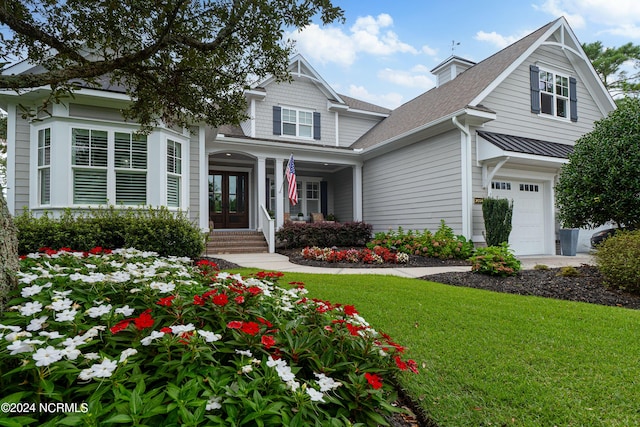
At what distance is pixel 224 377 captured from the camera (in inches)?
51.4

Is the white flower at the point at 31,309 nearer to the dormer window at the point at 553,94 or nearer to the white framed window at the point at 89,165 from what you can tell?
the white framed window at the point at 89,165

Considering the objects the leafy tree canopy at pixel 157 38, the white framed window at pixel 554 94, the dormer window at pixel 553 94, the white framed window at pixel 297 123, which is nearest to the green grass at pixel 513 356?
the leafy tree canopy at pixel 157 38

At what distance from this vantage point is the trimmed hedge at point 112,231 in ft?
19.0

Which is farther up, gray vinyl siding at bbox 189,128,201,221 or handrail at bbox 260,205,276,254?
gray vinyl siding at bbox 189,128,201,221

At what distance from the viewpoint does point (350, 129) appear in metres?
14.5

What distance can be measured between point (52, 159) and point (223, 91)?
5.23 m

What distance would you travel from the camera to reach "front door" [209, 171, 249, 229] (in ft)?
41.3

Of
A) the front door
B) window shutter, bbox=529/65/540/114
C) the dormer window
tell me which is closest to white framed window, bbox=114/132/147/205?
the front door

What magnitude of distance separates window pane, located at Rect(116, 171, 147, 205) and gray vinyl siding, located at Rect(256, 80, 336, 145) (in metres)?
5.61

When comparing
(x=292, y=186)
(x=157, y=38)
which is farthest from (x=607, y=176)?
(x=157, y=38)

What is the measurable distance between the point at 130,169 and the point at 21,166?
2235mm

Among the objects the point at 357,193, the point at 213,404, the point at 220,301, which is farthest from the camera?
the point at 357,193

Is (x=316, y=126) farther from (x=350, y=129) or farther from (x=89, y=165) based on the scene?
(x=89, y=165)

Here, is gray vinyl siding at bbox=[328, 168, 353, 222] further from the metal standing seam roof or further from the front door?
the metal standing seam roof
